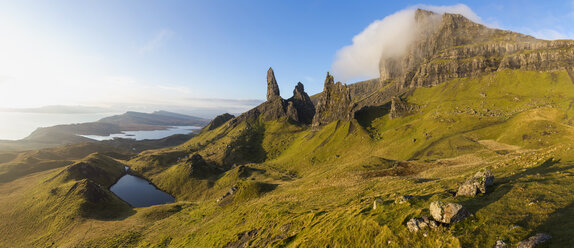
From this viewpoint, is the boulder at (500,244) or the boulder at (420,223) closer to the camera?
the boulder at (500,244)

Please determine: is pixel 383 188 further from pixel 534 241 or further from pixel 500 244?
pixel 534 241

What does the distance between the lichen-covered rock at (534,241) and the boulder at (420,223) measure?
19.8 ft

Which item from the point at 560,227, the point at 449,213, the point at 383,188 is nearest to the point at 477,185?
Answer: the point at 560,227

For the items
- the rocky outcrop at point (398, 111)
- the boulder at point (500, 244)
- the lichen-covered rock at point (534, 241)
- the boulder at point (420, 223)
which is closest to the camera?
the lichen-covered rock at point (534, 241)

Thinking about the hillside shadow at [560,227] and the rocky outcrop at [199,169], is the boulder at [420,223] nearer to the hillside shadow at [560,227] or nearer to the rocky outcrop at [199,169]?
the hillside shadow at [560,227]

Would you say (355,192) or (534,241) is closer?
(534,241)

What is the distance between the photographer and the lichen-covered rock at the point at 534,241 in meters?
15.4

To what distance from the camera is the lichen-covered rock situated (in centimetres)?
1544

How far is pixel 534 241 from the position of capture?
51.1ft

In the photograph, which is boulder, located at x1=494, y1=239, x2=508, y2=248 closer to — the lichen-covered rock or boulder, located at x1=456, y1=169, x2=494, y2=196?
the lichen-covered rock

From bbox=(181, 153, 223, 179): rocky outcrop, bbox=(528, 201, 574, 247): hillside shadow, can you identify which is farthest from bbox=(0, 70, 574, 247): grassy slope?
bbox=(181, 153, 223, 179): rocky outcrop

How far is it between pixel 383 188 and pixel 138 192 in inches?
6005

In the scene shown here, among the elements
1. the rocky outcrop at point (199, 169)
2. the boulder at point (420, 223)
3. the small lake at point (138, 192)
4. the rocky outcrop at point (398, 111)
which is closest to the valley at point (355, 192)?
the boulder at point (420, 223)

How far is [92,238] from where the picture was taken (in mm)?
65188
